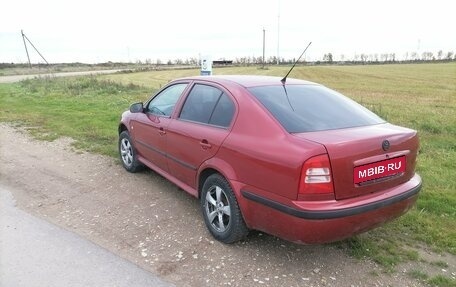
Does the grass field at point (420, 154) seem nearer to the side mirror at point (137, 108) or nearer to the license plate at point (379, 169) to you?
the license plate at point (379, 169)

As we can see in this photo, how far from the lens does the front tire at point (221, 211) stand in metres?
3.71

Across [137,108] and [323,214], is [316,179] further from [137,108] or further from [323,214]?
[137,108]

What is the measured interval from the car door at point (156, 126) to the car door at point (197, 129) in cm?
21

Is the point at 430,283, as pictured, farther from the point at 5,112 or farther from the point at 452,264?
the point at 5,112

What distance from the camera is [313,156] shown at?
10.0 feet

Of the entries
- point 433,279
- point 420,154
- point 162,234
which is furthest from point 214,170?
point 420,154

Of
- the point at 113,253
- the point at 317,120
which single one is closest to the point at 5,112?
the point at 113,253

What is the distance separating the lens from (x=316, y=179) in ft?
10.1

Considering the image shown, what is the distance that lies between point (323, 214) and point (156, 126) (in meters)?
2.62

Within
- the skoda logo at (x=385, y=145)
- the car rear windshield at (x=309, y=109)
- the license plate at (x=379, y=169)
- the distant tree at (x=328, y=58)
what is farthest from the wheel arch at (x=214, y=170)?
the distant tree at (x=328, y=58)

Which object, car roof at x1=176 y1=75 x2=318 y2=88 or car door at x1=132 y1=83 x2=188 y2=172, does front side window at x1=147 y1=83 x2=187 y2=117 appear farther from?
car roof at x1=176 y1=75 x2=318 y2=88

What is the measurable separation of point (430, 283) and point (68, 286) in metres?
2.81

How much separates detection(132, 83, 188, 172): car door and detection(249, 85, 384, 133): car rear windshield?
1.36 m

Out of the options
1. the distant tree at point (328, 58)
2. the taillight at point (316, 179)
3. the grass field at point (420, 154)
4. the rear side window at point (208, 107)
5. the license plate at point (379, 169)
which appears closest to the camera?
the taillight at point (316, 179)
